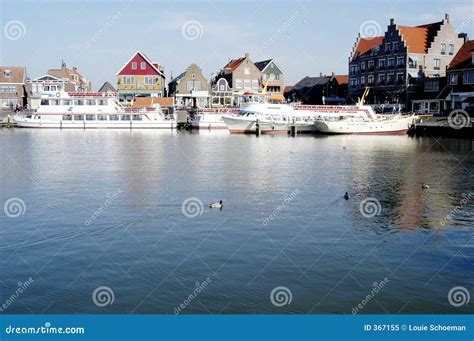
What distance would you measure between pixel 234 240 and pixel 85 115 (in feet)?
238

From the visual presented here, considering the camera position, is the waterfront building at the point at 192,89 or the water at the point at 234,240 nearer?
the water at the point at 234,240

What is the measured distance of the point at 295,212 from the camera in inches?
949

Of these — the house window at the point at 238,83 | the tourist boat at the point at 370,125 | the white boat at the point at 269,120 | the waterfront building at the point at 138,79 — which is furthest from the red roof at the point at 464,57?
the waterfront building at the point at 138,79

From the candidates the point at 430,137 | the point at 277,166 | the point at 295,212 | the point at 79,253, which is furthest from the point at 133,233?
the point at 430,137

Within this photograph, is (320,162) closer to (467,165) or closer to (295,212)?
(467,165)

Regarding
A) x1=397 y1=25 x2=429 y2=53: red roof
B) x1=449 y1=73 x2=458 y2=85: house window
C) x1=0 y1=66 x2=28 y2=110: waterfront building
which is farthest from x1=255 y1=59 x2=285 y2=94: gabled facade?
x1=0 y1=66 x2=28 y2=110: waterfront building

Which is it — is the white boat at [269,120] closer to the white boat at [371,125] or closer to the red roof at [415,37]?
the white boat at [371,125]

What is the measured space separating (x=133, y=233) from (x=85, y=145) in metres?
38.6

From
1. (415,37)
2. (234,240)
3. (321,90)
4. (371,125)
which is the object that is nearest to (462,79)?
(415,37)

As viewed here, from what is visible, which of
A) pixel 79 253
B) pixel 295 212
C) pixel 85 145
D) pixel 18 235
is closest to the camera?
pixel 79 253

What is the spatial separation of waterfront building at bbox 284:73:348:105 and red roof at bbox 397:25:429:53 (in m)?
19.4

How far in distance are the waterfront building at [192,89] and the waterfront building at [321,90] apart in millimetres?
16859

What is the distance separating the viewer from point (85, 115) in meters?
87.5

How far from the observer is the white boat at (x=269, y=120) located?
80750 mm
